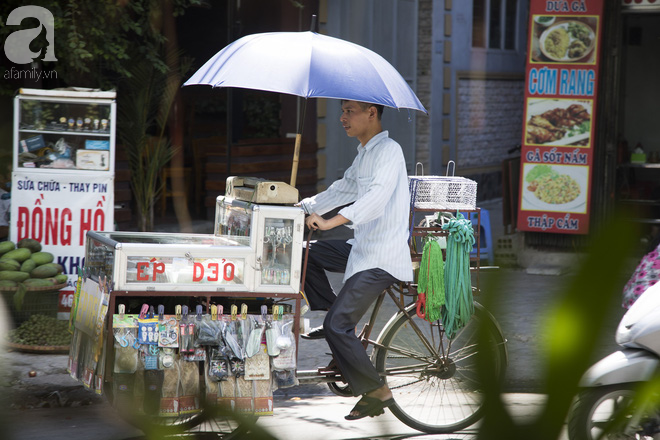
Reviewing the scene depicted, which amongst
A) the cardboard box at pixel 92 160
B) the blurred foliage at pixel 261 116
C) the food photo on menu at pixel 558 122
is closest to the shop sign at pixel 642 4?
the food photo on menu at pixel 558 122

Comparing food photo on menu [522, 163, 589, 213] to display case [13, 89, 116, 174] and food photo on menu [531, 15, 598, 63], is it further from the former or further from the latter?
display case [13, 89, 116, 174]

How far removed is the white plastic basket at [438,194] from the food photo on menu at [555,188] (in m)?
4.11

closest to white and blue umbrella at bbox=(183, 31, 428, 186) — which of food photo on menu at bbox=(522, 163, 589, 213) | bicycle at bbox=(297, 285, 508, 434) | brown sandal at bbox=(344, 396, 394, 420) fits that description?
bicycle at bbox=(297, 285, 508, 434)

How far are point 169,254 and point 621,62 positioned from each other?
20.8 feet

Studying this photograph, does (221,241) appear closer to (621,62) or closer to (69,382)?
(69,382)

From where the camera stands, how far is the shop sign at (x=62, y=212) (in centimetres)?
652

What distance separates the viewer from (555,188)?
9172 millimetres

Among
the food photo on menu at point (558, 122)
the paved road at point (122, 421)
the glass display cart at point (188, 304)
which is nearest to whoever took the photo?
the glass display cart at point (188, 304)

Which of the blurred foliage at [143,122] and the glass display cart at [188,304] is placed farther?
the blurred foliage at [143,122]

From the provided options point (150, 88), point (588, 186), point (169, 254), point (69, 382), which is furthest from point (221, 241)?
point (588, 186)

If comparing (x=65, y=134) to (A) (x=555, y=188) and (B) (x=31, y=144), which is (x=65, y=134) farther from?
(A) (x=555, y=188)

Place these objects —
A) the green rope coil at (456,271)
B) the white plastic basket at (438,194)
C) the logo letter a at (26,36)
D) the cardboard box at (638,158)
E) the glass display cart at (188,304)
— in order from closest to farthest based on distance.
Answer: the glass display cart at (188,304)
the green rope coil at (456,271)
the white plastic basket at (438,194)
the logo letter a at (26,36)
the cardboard box at (638,158)

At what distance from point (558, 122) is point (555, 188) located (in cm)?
66

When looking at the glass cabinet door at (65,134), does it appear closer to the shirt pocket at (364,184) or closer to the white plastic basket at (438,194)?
the white plastic basket at (438,194)
